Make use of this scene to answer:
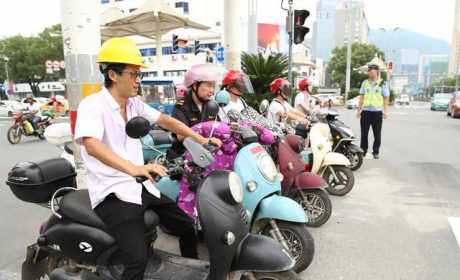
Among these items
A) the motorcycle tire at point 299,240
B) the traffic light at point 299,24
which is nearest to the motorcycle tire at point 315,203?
the motorcycle tire at point 299,240

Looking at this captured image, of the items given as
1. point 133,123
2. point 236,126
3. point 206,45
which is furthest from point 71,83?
point 206,45

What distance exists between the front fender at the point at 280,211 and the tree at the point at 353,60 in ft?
145

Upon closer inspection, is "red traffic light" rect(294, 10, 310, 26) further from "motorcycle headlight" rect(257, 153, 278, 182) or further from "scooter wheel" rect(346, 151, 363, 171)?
"motorcycle headlight" rect(257, 153, 278, 182)

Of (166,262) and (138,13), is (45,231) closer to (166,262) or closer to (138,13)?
(166,262)

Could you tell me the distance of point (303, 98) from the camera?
633cm

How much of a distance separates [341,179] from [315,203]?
1.28 meters

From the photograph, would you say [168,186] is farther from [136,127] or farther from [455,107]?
[455,107]

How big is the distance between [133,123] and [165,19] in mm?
19533

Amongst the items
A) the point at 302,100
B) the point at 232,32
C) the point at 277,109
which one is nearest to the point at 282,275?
the point at 277,109

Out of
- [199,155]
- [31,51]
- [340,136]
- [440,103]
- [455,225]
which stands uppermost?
[31,51]

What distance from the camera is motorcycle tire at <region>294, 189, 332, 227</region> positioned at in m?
4.01

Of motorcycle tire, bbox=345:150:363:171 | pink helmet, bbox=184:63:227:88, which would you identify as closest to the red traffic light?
motorcycle tire, bbox=345:150:363:171

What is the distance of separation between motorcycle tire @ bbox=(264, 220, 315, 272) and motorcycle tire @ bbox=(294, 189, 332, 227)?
904mm

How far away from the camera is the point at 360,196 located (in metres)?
5.33
